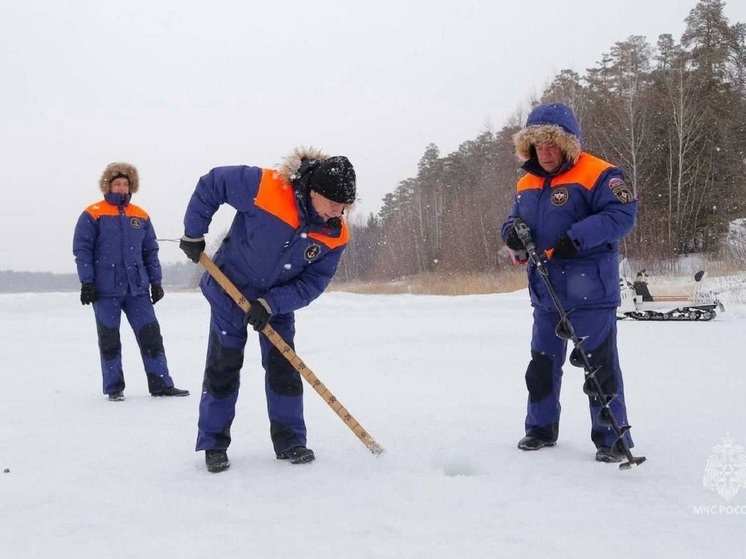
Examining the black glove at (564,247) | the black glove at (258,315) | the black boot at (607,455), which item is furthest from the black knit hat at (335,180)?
the black boot at (607,455)

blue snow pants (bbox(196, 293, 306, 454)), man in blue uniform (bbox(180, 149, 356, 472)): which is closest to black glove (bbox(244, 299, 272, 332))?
man in blue uniform (bbox(180, 149, 356, 472))

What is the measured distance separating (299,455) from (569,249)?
1825mm

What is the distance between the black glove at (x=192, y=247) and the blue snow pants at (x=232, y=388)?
0.94ft

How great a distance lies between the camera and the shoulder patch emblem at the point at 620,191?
3.18 metres

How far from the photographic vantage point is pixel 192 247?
3387mm

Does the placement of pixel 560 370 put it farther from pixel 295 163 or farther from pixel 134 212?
pixel 134 212

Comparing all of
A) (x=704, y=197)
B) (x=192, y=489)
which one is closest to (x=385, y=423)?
(x=192, y=489)

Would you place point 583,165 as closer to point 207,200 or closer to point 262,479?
point 207,200

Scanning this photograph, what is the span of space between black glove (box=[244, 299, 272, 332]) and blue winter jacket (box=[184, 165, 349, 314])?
1.9 inches

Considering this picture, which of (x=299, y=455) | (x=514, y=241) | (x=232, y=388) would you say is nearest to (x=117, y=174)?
(x=232, y=388)

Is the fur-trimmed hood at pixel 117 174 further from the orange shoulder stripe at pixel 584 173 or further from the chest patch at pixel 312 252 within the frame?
the orange shoulder stripe at pixel 584 173

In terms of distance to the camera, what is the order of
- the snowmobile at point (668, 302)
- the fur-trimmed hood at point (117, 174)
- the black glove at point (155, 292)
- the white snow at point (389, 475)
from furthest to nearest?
1. the snowmobile at point (668, 302)
2. the black glove at point (155, 292)
3. the fur-trimmed hood at point (117, 174)
4. the white snow at point (389, 475)

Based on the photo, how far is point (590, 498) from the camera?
8.34 feet

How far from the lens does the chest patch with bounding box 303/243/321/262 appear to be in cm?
328
